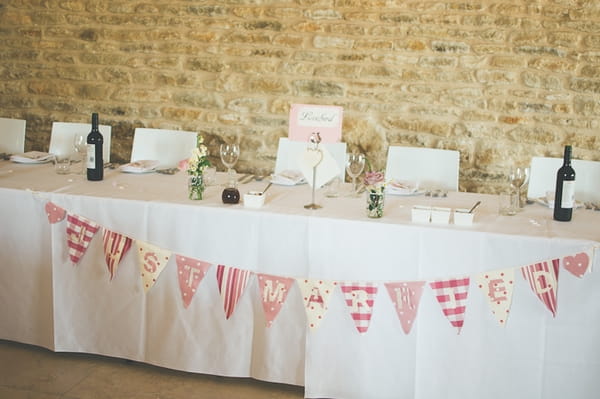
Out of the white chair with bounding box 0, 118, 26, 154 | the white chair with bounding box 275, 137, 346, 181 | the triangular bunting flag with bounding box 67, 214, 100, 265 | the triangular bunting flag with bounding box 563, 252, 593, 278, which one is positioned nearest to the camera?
the triangular bunting flag with bounding box 563, 252, 593, 278

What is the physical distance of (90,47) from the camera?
16.2ft

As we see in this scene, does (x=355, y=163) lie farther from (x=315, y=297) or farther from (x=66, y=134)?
(x=66, y=134)

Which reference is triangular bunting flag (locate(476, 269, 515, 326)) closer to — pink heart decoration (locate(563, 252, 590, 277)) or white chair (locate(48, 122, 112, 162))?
pink heart decoration (locate(563, 252, 590, 277))

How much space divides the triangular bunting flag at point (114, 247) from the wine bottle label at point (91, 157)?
47cm

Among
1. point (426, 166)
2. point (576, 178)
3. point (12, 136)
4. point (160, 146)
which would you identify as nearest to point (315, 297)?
point (426, 166)

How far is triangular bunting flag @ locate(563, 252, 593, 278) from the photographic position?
2584mm

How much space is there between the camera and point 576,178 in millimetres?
3514

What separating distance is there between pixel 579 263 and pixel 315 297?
96 centimetres

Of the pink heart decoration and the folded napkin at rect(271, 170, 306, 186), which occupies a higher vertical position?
the folded napkin at rect(271, 170, 306, 186)

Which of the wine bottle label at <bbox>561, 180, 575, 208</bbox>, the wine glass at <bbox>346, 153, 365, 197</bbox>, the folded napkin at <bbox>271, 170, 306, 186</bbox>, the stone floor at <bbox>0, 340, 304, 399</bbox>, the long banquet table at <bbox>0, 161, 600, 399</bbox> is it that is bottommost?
the stone floor at <bbox>0, 340, 304, 399</bbox>

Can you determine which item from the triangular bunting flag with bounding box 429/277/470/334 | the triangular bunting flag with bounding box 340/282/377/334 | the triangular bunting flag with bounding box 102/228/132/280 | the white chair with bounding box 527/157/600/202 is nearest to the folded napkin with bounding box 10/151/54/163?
the triangular bunting flag with bounding box 102/228/132/280

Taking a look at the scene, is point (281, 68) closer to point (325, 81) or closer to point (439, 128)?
point (325, 81)

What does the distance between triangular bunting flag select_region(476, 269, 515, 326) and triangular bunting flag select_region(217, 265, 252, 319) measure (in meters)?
0.90

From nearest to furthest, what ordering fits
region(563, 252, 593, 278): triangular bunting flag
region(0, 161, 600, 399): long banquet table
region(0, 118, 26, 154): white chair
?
region(563, 252, 593, 278): triangular bunting flag < region(0, 161, 600, 399): long banquet table < region(0, 118, 26, 154): white chair
